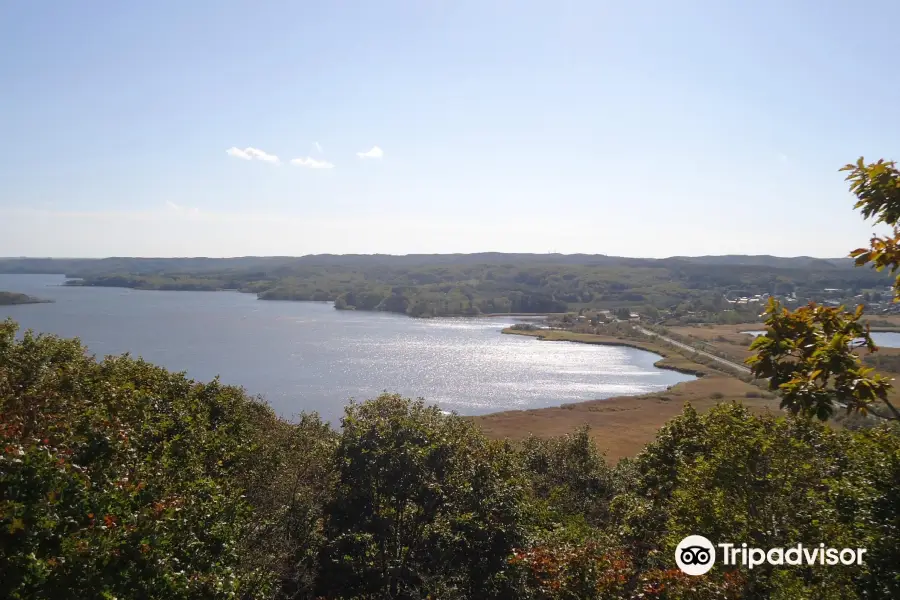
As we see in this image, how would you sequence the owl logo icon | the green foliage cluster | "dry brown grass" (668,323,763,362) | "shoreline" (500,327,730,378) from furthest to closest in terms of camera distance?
"dry brown grass" (668,323,763,362) < "shoreline" (500,327,730,378) < the owl logo icon < the green foliage cluster

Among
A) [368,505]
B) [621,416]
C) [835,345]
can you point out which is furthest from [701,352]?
[835,345]

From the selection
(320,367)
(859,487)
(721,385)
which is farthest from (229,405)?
(721,385)

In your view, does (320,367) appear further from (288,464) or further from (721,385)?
(288,464)

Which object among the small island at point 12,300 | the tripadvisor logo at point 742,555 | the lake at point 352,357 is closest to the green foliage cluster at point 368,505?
the tripadvisor logo at point 742,555

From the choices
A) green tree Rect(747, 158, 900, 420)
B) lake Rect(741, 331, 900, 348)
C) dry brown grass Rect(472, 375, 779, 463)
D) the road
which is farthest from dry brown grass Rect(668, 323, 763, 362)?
green tree Rect(747, 158, 900, 420)

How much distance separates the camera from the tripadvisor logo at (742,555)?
9.02m

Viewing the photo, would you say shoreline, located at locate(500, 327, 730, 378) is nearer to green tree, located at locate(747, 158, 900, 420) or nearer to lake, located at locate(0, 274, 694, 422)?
lake, located at locate(0, 274, 694, 422)

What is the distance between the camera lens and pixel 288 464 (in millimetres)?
18781

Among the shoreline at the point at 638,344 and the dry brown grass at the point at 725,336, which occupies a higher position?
the dry brown grass at the point at 725,336

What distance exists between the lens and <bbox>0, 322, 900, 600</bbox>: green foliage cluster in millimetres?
7574

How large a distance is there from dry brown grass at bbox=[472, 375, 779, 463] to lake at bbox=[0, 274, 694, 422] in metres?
5.05

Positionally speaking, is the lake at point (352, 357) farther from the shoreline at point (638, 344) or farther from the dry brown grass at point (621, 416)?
the dry brown grass at point (621, 416)

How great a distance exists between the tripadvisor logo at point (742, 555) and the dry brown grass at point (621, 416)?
38196mm

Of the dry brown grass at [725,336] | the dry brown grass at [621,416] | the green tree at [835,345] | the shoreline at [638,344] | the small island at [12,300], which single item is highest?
the green tree at [835,345]
